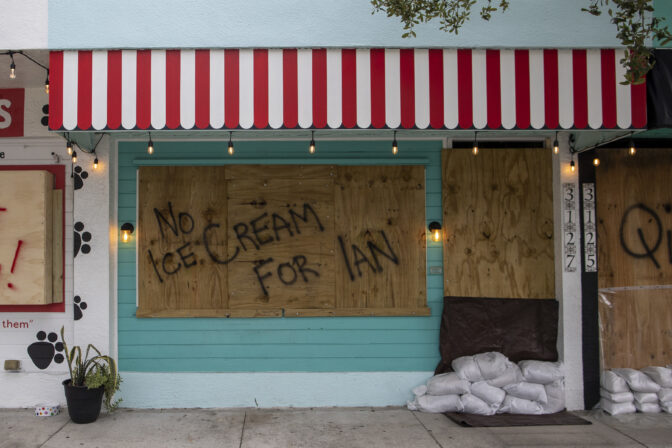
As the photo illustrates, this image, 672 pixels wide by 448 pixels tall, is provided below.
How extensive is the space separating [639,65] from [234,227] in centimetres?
436

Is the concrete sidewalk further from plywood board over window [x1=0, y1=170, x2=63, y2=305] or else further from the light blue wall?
the light blue wall

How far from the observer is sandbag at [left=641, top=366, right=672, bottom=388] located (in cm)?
573

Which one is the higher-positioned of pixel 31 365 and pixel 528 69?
pixel 528 69

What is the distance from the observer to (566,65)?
4.77 metres

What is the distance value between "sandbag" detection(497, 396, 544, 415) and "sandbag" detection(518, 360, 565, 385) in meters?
0.26

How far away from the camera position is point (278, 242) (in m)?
5.96

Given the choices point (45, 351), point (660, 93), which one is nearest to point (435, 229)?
point (660, 93)

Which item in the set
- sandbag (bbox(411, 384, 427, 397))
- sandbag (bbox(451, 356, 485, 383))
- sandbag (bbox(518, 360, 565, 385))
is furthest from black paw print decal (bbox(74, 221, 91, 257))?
sandbag (bbox(518, 360, 565, 385))

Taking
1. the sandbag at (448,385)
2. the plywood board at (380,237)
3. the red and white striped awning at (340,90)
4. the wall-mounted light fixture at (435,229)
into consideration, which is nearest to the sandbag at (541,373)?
the sandbag at (448,385)

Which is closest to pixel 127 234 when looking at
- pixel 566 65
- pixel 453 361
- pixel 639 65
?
pixel 453 361

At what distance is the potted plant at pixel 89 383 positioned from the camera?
5309 millimetres

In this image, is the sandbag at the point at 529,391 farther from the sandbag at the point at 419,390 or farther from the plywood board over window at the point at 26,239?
the plywood board over window at the point at 26,239

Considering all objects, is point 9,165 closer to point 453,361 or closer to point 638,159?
point 453,361

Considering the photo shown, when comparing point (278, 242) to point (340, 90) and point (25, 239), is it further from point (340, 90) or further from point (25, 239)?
point (25, 239)
